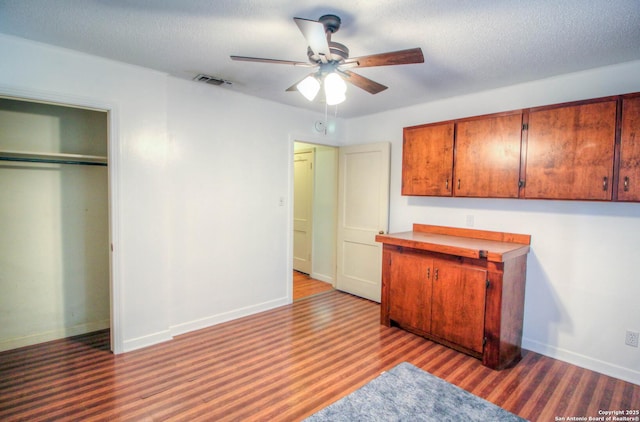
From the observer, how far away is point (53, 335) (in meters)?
3.04

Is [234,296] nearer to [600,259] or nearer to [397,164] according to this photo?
[397,164]

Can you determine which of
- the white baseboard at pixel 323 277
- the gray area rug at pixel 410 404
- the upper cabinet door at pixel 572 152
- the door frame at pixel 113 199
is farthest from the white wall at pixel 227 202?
the upper cabinet door at pixel 572 152

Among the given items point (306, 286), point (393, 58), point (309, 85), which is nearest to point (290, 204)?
point (306, 286)

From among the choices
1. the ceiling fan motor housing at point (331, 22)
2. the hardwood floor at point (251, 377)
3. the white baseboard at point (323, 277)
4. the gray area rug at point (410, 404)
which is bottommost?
the hardwood floor at point (251, 377)

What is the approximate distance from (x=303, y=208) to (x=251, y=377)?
3350mm

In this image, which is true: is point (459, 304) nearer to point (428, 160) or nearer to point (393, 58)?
point (428, 160)

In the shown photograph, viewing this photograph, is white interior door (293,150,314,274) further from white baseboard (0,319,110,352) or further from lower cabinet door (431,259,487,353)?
white baseboard (0,319,110,352)

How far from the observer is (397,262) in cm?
332

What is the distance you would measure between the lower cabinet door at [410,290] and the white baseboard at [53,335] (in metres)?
2.99

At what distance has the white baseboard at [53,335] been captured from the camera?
284 cm

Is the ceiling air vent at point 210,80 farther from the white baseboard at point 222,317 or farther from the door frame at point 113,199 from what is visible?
the white baseboard at point 222,317

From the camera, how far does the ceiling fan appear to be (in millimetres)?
1703

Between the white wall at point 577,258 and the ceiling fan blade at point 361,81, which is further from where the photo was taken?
the white wall at point 577,258

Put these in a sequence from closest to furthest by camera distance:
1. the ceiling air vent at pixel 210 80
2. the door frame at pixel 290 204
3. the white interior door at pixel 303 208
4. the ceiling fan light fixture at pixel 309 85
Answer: the ceiling fan light fixture at pixel 309 85, the ceiling air vent at pixel 210 80, the door frame at pixel 290 204, the white interior door at pixel 303 208
